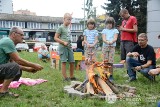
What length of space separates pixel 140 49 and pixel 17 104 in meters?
3.25

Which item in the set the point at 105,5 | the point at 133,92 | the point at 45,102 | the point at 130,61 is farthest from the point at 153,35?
the point at 45,102

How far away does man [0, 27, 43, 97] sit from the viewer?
Result: 4.84 metres

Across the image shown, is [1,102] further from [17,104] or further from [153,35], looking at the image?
[153,35]

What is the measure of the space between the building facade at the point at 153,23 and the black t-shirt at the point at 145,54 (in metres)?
9.69

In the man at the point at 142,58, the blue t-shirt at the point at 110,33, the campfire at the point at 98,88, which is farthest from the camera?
the blue t-shirt at the point at 110,33

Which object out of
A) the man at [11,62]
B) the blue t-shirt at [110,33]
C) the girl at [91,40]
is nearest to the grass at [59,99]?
the man at [11,62]

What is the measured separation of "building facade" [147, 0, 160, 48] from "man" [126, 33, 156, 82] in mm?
9659

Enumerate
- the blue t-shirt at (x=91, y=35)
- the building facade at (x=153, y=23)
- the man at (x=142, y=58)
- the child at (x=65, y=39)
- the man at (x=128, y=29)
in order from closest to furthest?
the man at (x=142, y=58), the child at (x=65, y=39), the man at (x=128, y=29), the blue t-shirt at (x=91, y=35), the building facade at (x=153, y=23)

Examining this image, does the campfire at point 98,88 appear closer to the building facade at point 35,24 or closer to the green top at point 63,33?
the green top at point 63,33

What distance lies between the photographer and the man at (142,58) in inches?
248

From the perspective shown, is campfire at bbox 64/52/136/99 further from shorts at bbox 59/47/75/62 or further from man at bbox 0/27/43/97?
shorts at bbox 59/47/75/62

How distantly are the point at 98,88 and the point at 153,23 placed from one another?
39.9 feet

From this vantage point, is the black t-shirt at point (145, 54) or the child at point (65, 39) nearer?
the black t-shirt at point (145, 54)

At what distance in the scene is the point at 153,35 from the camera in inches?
636
